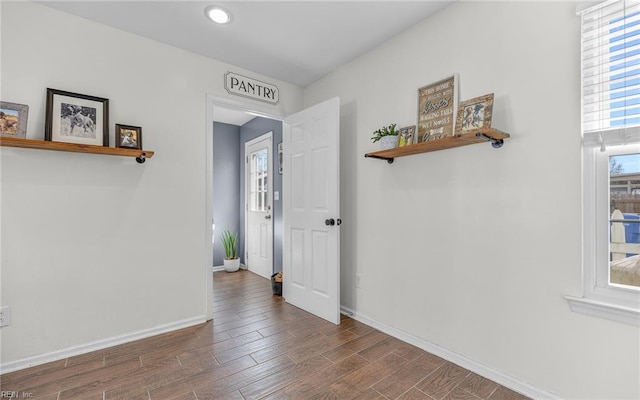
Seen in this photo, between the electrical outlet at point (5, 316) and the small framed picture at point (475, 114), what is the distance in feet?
10.6

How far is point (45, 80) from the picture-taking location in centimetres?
212

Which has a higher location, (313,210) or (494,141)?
(494,141)

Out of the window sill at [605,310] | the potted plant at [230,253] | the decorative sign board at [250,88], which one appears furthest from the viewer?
the potted plant at [230,253]

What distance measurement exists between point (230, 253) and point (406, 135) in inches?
143

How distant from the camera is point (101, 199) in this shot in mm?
2305

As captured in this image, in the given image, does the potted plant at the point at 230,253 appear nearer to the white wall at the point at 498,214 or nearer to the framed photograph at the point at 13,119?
the white wall at the point at 498,214

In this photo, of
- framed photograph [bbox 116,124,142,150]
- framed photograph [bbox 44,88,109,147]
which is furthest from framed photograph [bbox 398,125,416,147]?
framed photograph [bbox 44,88,109,147]

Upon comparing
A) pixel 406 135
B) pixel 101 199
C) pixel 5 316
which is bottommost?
pixel 5 316

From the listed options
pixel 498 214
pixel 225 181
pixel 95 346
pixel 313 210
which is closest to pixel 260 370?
pixel 95 346

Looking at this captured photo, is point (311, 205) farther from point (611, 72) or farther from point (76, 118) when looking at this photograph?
point (611, 72)

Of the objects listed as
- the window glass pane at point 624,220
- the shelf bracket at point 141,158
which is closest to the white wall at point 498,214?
the window glass pane at point 624,220

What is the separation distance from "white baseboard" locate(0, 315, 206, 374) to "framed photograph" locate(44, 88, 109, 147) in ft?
5.03

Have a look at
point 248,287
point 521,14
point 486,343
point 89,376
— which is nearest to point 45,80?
point 89,376

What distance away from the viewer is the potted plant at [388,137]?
237cm
